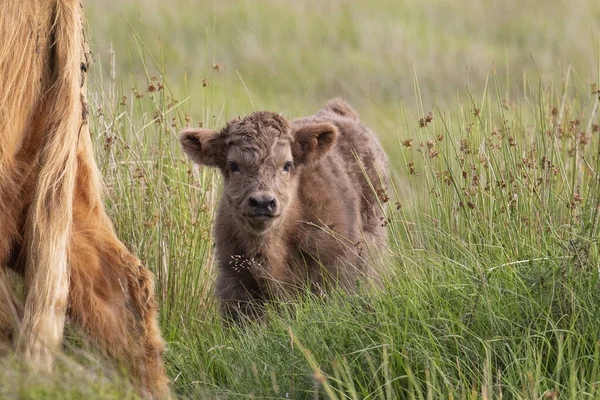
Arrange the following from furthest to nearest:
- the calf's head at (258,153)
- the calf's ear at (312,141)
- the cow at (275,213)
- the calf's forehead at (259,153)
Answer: the calf's ear at (312,141)
the calf's forehead at (259,153)
the calf's head at (258,153)
the cow at (275,213)

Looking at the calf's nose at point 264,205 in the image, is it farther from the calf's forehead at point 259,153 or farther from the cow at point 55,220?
the cow at point 55,220

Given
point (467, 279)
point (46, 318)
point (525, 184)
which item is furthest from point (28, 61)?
point (525, 184)

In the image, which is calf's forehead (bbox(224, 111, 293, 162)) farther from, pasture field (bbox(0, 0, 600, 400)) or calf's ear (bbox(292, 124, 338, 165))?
pasture field (bbox(0, 0, 600, 400))

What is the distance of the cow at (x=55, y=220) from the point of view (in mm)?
3883

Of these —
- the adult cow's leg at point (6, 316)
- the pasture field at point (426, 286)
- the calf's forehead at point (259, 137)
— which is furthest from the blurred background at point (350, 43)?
the adult cow's leg at point (6, 316)

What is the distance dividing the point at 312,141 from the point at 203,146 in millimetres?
711

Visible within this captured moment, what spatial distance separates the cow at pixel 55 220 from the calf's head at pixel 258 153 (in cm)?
229

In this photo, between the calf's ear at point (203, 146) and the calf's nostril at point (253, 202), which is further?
the calf's ear at point (203, 146)

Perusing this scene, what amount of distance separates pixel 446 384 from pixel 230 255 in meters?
2.78

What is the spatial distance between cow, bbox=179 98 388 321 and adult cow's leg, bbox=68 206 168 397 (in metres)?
1.96

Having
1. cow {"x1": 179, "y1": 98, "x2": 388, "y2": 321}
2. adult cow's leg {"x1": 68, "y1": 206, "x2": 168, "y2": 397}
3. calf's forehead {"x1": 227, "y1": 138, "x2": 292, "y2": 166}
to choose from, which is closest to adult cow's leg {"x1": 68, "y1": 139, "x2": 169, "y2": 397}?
adult cow's leg {"x1": 68, "y1": 206, "x2": 168, "y2": 397}

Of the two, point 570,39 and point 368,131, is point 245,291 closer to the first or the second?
point 368,131

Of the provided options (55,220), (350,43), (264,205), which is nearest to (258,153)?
(264,205)

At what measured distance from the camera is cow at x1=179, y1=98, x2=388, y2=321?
21.2 ft
